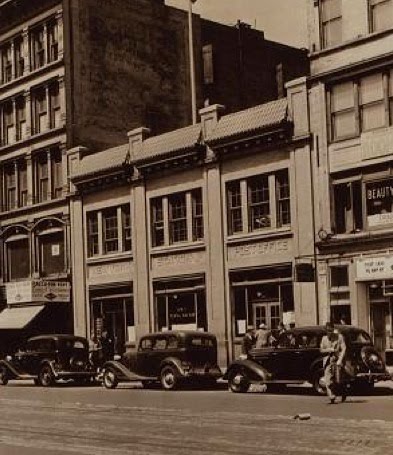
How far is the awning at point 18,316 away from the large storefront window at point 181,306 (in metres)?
6.82

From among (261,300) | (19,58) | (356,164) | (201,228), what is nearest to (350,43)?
(356,164)

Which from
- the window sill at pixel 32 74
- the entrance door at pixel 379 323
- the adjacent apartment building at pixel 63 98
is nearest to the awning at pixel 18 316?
the adjacent apartment building at pixel 63 98

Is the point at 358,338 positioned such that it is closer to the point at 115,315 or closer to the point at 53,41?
the point at 115,315

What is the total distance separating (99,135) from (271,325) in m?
→ 14.8

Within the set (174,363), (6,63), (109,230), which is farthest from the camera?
(6,63)

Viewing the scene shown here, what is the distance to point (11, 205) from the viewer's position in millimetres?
44781

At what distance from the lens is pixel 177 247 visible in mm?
35969

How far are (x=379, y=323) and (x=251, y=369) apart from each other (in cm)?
760

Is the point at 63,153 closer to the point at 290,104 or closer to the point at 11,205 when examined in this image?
the point at 11,205

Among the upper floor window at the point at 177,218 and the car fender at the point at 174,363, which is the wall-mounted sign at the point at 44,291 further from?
the car fender at the point at 174,363

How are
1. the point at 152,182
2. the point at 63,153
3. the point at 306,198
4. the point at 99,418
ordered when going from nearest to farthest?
the point at 99,418
the point at 306,198
the point at 152,182
the point at 63,153

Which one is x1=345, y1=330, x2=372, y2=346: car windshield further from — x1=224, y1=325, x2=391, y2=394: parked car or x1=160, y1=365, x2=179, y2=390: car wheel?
x1=160, y1=365, x2=179, y2=390: car wheel

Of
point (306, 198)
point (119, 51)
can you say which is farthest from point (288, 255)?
point (119, 51)

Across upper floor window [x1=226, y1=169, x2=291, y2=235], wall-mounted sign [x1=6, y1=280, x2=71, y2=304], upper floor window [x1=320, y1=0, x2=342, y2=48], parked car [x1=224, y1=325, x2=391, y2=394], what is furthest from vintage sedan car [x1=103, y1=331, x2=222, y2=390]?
wall-mounted sign [x1=6, y1=280, x2=71, y2=304]
